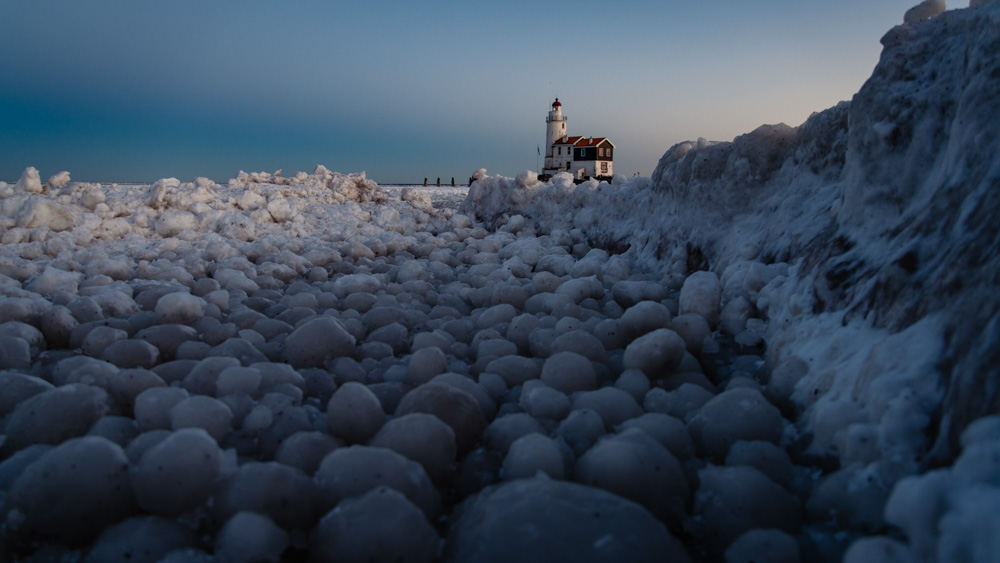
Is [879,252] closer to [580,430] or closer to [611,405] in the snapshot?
[611,405]

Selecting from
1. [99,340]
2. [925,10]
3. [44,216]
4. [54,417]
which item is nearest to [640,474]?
[54,417]

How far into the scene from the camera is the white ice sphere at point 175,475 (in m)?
1.02

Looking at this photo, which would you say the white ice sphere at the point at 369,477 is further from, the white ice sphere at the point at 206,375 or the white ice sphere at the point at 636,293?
the white ice sphere at the point at 636,293

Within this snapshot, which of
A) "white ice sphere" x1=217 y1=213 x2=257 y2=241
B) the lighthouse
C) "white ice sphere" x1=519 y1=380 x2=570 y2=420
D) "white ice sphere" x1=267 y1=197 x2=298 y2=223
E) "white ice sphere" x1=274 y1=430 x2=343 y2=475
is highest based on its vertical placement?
the lighthouse

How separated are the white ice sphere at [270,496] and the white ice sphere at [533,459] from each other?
0.39 m

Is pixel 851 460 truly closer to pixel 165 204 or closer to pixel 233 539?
pixel 233 539

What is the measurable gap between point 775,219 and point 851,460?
55.2 inches

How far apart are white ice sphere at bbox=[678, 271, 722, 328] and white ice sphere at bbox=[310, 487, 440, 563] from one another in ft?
4.43

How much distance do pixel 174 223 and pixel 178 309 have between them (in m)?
2.33

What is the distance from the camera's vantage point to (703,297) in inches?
79.0

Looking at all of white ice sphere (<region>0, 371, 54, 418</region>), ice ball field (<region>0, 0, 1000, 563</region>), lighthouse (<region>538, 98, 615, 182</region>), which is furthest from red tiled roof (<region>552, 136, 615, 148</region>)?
white ice sphere (<region>0, 371, 54, 418</region>)

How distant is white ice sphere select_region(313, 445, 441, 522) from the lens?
3.41 feet

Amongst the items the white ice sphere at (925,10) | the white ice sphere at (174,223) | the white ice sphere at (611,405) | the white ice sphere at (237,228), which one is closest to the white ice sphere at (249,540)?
the white ice sphere at (611,405)

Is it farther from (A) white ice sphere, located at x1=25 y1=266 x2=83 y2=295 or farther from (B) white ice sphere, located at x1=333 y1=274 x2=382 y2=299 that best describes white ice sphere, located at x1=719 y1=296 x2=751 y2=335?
(A) white ice sphere, located at x1=25 y1=266 x2=83 y2=295
